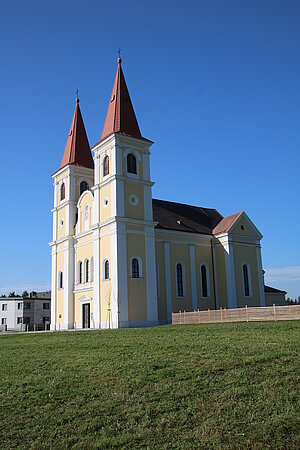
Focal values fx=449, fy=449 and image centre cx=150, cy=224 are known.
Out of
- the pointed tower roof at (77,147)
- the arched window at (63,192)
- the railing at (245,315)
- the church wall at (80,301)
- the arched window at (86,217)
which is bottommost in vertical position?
the railing at (245,315)

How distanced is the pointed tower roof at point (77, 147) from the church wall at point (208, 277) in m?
14.2

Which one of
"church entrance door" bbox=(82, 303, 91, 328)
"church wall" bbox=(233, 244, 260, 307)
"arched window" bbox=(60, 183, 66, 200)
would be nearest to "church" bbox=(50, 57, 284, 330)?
"church entrance door" bbox=(82, 303, 91, 328)

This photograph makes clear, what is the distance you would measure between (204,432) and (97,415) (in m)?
2.20

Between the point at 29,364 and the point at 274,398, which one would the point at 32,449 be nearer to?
the point at 274,398

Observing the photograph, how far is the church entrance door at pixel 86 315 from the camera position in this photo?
1599 inches

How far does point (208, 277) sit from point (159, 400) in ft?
116

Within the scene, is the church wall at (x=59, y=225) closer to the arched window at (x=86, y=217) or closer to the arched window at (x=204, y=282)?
the arched window at (x=86, y=217)

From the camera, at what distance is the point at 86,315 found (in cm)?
4094

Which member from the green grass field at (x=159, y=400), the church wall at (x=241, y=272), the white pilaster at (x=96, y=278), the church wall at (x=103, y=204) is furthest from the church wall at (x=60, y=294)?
the green grass field at (x=159, y=400)

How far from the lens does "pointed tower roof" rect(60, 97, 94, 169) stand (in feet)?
152

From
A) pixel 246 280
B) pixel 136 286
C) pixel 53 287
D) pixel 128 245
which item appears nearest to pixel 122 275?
pixel 136 286

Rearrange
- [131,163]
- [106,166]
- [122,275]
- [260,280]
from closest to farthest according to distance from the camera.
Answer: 1. [122,275]
2. [131,163]
3. [106,166]
4. [260,280]

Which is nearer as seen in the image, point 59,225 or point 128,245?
point 128,245

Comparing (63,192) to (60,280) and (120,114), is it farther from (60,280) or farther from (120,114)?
(120,114)
